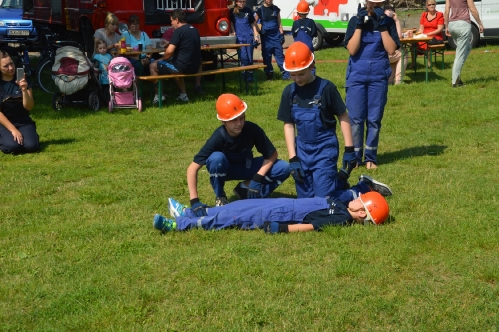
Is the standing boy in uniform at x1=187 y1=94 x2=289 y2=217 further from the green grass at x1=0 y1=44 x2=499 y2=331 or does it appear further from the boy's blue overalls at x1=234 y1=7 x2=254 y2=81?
the boy's blue overalls at x1=234 y1=7 x2=254 y2=81

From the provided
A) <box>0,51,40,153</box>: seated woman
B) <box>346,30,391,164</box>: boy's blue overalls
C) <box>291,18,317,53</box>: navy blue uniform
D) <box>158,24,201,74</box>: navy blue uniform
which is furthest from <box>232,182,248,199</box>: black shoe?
<box>291,18,317,53</box>: navy blue uniform

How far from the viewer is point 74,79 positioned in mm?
12469

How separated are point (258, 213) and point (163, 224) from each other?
817mm

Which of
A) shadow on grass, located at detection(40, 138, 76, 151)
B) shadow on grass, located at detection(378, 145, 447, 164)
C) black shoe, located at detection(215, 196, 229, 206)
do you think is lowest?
shadow on grass, located at detection(378, 145, 447, 164)

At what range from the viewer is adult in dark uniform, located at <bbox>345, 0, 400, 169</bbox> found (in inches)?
326

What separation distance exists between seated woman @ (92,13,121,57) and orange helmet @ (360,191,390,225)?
330 inches

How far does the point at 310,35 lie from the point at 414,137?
5.80 m

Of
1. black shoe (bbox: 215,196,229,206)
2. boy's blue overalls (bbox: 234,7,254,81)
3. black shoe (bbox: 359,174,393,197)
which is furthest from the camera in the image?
boy's blue overalls (bbox: 234,7,254,81)

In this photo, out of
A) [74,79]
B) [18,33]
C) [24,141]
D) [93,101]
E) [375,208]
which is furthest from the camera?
[18,33]

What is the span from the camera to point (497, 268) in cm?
538

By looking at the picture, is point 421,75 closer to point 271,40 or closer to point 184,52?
point 271,40

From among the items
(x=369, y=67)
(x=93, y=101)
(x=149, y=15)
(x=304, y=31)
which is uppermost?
(x=149, y=15)

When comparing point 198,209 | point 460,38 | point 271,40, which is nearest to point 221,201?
point 198,209

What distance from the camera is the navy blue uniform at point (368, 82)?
27.5 feet
